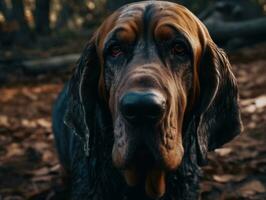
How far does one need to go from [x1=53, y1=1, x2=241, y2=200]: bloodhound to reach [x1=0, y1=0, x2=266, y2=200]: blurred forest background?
146cm

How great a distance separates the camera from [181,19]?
3.78 meters

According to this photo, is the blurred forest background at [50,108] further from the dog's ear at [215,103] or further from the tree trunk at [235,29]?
the dog's ear at [215,103]

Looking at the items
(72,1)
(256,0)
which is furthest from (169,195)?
(72,1)

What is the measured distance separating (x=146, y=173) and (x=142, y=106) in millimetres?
782

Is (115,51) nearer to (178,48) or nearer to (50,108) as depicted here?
(178,48)

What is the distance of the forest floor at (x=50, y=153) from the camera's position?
5.71 meters

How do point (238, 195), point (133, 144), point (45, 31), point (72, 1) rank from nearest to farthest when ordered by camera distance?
point (133, 144) → point (238, 195) → point (45, 31) → point (72, 1)

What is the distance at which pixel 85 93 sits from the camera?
405cm

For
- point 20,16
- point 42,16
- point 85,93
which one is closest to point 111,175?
point 85,93

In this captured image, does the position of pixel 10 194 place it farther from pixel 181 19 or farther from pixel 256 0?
pixel 256 0

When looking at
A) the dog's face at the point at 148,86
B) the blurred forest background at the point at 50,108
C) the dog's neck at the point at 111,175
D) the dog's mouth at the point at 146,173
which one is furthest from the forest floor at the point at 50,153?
the dog's face at the point at 148,86

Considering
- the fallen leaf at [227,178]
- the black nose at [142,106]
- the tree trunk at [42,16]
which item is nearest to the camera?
the black nose at [142,106]

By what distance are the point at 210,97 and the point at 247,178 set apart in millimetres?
2118

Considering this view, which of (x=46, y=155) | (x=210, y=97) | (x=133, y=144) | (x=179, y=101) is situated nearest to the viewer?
(x=133, y=144)
